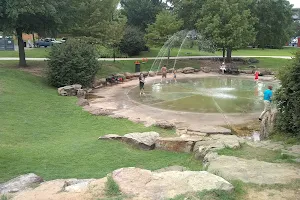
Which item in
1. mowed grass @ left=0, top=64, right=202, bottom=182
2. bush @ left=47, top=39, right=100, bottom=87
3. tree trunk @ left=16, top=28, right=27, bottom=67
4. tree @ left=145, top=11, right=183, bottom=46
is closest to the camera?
mowed grass @ left=0, top=64, right=202, bottom=182

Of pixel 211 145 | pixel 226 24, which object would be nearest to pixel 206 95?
pixel 211 145

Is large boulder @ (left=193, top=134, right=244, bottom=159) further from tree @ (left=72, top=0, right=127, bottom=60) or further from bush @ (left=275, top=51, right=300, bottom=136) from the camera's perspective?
tree @ (left=72, top=0, right=127, bottom=60)

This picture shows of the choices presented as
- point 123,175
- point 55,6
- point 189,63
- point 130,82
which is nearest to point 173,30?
point 189,63

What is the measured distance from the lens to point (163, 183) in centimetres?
654

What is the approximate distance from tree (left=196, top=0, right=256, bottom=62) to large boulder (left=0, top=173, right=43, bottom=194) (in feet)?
95.3

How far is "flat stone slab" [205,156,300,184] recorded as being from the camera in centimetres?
700

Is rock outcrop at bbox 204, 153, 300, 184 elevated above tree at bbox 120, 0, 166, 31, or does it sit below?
below

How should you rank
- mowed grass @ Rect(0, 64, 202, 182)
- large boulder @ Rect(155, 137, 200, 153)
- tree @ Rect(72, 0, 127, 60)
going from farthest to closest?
1. tree @ Rect(72, 0, 127, 60)
2. large boulder @ Rect(155, 137, 200, 153)
3. mowed grass @ Rect(0, 64, 202, 182)

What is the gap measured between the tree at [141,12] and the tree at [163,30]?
12501 mm

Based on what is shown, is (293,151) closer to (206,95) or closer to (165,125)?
(165,125)

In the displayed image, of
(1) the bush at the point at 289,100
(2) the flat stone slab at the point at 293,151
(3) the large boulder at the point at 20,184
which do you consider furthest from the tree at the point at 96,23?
(3) the large boulder at the point at 20,184

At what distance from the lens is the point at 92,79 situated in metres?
25.3

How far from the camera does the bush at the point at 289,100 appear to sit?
11.7 meters

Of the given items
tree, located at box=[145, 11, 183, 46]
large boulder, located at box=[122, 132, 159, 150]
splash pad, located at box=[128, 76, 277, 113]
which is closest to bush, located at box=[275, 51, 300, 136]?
large boulder, located at box=[122, 132, 159, 150]
